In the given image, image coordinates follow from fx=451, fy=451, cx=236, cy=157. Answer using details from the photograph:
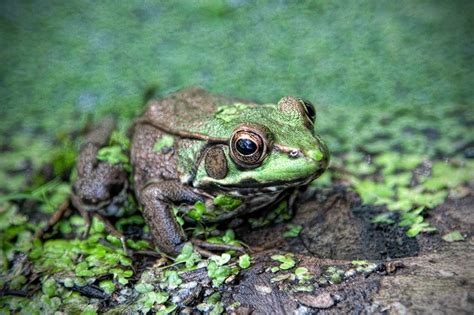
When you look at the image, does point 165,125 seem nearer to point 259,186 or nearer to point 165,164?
point 165,164

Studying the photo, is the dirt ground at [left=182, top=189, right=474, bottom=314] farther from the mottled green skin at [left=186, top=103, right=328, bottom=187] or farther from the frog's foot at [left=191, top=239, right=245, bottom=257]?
the mottled green skin at [left=186, top=103, right=328, bottom=187]

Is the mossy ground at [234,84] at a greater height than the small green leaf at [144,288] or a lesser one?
greater

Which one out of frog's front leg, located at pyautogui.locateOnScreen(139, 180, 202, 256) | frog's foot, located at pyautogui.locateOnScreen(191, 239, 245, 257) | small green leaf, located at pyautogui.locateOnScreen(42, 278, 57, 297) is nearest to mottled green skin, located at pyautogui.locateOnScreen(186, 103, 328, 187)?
Answer: frog's front leg, located at pyautogui.locateOnScreen(139, 180, 202, 256)

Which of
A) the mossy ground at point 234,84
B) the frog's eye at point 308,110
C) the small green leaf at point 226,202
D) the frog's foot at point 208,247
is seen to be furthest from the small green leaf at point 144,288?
the frog's eye at point 308,110

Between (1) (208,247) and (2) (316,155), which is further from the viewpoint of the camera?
(1) (208,247)

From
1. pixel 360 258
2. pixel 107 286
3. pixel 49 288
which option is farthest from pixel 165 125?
pixel 360 258

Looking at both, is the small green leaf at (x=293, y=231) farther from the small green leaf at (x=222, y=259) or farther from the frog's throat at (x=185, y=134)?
the frog's throat at (x=185, y=134)

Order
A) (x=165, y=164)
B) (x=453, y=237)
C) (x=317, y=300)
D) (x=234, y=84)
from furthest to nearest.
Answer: (x=234, y=84) < (x=165, y=164) < (x=453, y=237) < (x=317, y=300)
